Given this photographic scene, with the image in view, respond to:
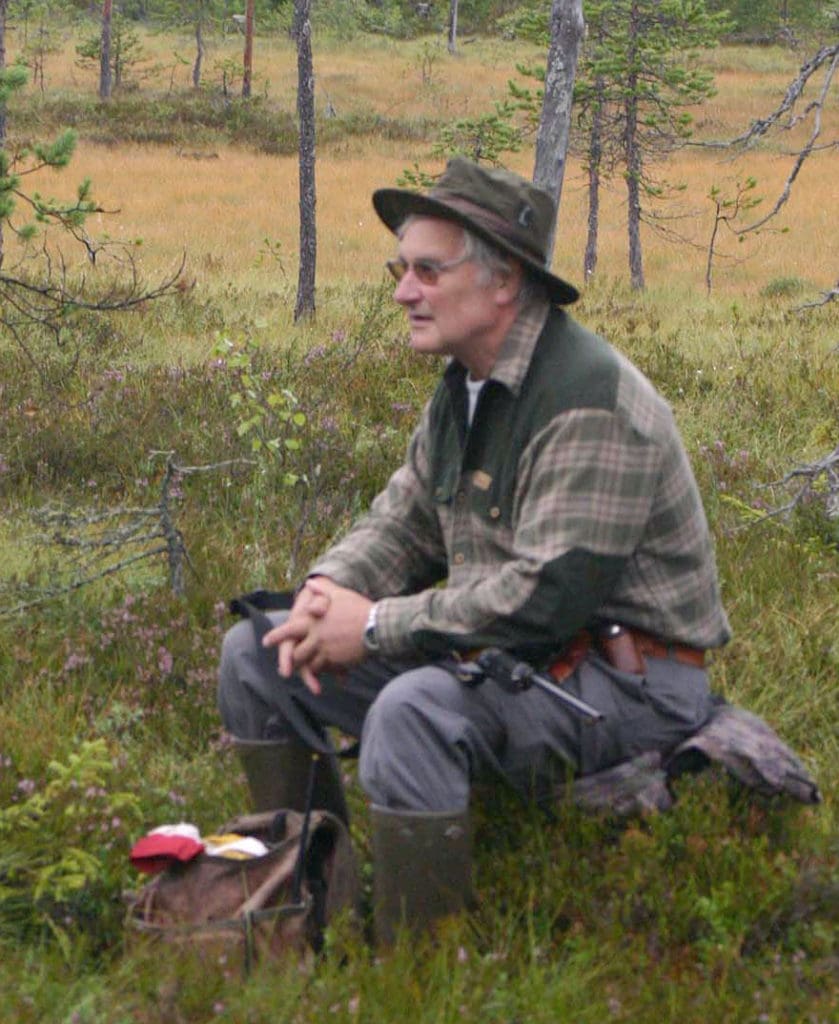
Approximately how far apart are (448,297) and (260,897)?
4.92ft

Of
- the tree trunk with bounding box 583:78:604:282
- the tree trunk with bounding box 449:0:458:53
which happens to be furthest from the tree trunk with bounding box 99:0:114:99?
the tree trunk with bounding box 583:78:604:282

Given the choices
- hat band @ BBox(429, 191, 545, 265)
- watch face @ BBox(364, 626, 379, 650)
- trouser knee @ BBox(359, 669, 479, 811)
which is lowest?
trouser knee @ BBox(359, 669, 479, 811)

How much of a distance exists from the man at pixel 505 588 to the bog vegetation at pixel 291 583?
23 centimetres

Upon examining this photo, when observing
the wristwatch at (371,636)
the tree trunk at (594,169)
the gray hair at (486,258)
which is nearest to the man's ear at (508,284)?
the gray hair at (486,258)

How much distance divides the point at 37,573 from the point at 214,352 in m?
1.16

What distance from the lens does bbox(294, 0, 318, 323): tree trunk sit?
46.6 feet

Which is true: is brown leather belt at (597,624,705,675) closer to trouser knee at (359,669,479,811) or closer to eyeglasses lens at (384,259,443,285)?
trouser knee at (359,669,479,811)

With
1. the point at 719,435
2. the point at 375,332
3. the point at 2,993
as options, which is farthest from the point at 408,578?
the point at 375,332

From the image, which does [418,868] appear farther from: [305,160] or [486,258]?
[305,160]

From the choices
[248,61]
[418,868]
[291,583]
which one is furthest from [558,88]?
[248,61]

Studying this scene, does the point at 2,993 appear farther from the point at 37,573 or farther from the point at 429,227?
the point at 37,573

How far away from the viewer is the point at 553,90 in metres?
8.95

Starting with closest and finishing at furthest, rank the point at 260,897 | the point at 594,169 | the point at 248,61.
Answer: the point at 260,897 < the point at 594,169 < the point at 248,61

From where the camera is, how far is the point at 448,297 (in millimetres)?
3398
